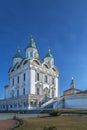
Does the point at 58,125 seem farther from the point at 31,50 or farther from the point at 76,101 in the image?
the point at 31,50

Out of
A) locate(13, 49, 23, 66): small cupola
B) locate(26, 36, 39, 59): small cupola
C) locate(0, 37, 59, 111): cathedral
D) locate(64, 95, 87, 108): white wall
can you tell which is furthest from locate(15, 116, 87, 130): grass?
locate(13, 49, 23, 66): small cupola

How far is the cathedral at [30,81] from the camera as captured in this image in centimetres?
6151

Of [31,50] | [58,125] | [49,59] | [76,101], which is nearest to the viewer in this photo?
[58,125]

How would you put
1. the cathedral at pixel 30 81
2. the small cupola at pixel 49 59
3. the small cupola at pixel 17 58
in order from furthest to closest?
the small cupola at pixel 49 59
the small cupola at pixel 17 58
the cathedral at pixel 30 81

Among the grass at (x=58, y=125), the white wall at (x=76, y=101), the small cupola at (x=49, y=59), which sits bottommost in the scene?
the grass at (x=58, y=125)

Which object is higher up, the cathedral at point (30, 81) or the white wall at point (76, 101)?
the cathedral at point (30, 81)

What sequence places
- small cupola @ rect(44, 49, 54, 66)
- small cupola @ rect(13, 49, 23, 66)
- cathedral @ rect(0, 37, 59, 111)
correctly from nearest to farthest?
cathedral @ rect(0, 37, 59, 111)
small cupola @ rect(13, 49, 23, 66)
small cupola @ rect(44, 49, 54, 66)

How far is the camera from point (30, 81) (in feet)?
203

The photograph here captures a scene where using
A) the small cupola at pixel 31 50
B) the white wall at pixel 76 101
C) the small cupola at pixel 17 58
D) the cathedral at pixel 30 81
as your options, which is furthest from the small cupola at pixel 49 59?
the white wall at pixel 76 101

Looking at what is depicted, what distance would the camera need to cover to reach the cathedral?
6151 centimetres

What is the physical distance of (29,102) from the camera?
5866 centimetres

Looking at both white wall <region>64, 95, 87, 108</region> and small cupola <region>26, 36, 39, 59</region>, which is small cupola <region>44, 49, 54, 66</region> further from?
white wall <region>64, 95, 87, 108</region>

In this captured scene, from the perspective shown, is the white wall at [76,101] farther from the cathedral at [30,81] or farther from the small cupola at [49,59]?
the small cupola at [49,59]

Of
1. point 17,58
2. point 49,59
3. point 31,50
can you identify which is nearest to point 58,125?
point 31,50
